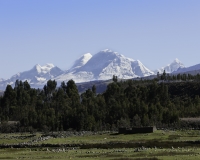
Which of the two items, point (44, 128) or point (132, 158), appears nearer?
point (132, 158)

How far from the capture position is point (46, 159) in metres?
69.0

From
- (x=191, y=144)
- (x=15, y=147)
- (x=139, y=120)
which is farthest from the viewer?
(x=139, y=120)

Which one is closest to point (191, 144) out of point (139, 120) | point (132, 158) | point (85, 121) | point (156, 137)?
point (156, 137)

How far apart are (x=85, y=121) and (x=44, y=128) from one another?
15.4 meters

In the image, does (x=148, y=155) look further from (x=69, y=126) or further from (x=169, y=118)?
(x=69, y=126)

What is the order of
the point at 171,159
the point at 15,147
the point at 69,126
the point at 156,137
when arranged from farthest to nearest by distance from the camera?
the point at 69,126 → the point at 156,137 → the point at 15,147 → the point at 171,159

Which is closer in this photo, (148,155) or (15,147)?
(148,155)

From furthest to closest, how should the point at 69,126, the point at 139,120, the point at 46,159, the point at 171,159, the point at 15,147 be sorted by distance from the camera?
1. the point at 69,126
2. the point at 139,120
3. the point at 15,147
4. the point at 46,159
5. the point at 171,159

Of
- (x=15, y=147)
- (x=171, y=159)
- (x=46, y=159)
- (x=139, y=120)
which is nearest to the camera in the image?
(x=171, y=159)

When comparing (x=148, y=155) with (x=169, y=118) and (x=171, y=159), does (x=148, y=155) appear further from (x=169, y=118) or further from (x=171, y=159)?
(x=169, y=118)

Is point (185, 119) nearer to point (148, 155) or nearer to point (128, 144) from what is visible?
point (128, 144)

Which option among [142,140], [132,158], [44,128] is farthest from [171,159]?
[44,128]

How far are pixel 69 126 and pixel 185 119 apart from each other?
146ft

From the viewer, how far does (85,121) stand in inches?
7539
